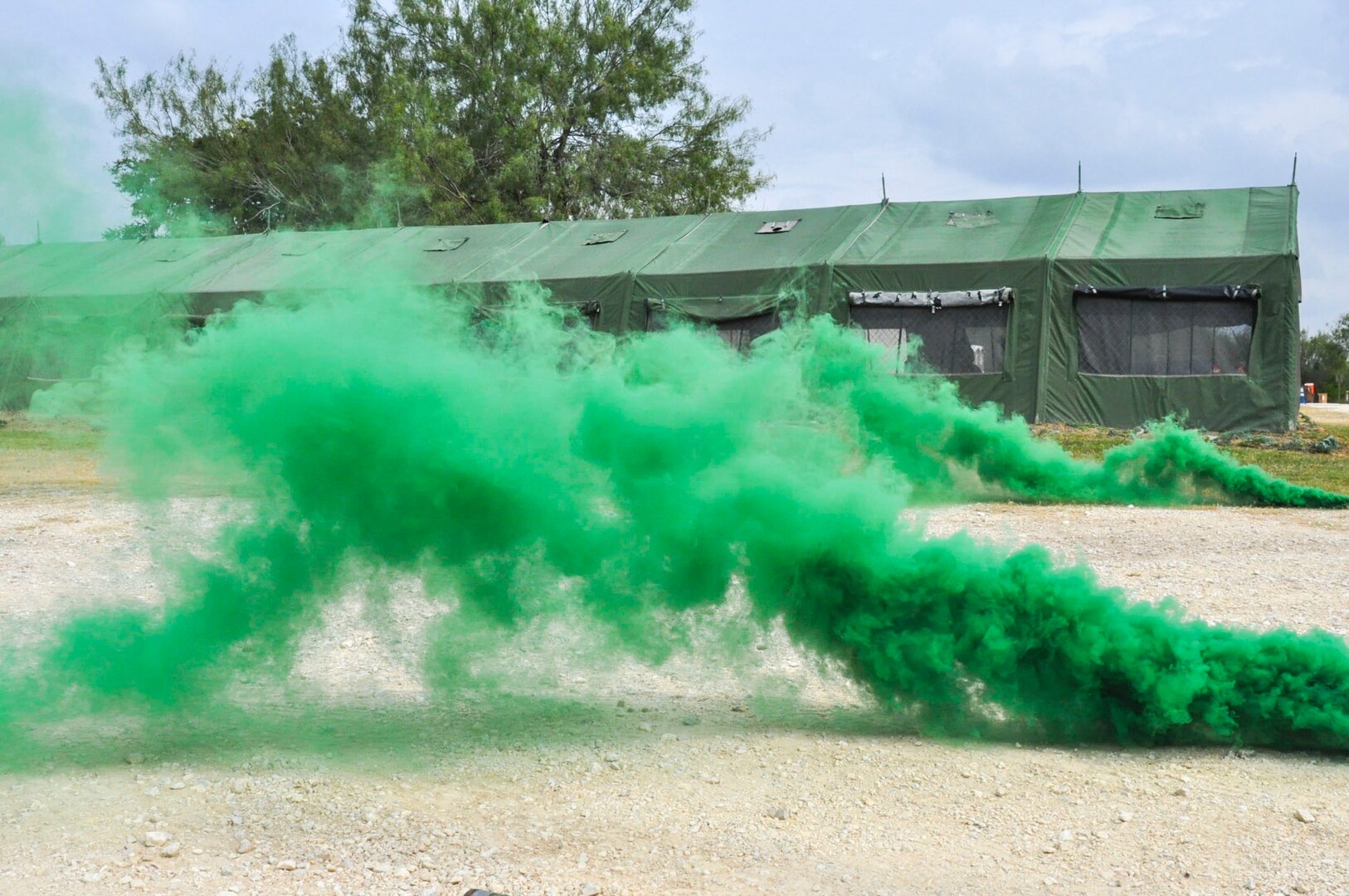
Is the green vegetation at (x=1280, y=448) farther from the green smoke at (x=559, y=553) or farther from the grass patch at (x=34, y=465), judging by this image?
the grass patch at (x=34, y=465)

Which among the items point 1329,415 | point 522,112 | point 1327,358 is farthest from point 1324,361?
point 522,112

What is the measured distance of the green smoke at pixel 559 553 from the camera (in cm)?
432

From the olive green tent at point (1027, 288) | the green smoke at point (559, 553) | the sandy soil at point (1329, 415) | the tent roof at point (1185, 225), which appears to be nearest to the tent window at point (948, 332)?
the olive green tent at point (1027, 288)

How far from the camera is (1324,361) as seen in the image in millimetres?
71062

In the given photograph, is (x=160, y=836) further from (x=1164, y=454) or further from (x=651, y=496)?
(x=1164, y=454)

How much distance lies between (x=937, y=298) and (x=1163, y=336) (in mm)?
3325

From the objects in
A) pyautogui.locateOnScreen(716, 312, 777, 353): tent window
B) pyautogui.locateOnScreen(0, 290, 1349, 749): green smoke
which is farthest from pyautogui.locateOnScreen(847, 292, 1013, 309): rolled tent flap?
pyautogui.locateOnScreen(0, 290, 1349, 749): green smoke

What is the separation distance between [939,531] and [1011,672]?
4656mm

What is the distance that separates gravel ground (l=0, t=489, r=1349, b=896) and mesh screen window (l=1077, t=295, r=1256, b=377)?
13.8 meters

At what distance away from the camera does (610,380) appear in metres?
4.59

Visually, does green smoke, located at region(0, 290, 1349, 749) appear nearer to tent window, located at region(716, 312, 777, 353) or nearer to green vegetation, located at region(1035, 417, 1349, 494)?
green vegetation, located at region(1035, 417, 1349, 494)

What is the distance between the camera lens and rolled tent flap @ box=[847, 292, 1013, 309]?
707 inches

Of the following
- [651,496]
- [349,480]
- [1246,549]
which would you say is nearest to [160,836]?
[349,480]

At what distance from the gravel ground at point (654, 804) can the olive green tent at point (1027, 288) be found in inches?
453
